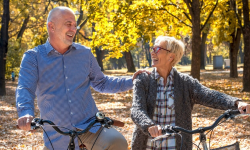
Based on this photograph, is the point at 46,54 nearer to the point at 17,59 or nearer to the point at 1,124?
the point at 1,124

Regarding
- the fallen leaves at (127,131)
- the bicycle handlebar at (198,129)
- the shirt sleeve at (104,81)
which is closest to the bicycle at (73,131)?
the bicycle handlebar at (198,129)

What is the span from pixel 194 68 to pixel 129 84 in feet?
43.1

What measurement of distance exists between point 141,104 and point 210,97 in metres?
0.66

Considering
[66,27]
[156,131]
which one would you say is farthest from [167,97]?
[66,27]

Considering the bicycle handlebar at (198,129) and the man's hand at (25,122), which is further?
the man's hand at (25,122)

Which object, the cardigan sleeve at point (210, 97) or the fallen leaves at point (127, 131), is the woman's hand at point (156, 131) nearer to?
the cardigan sleeve at point (210, 97)

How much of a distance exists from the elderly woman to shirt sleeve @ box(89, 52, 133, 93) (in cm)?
34

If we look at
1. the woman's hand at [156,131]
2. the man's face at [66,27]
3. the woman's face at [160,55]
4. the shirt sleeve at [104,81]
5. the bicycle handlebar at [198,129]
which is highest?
the man's face at [66,27]

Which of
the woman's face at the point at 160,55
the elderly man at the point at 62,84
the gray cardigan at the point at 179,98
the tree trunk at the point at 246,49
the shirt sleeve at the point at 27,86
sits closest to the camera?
the shirt sleeve at the point at 27,86

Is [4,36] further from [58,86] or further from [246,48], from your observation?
[58,86]

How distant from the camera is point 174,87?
12.0 feet

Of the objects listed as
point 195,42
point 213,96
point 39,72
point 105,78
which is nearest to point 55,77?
point 39,72

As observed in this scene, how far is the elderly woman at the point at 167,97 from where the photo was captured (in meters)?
3.54

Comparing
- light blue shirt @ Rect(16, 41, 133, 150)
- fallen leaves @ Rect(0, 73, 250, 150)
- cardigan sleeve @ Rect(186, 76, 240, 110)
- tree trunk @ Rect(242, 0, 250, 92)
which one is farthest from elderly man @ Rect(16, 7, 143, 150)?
tree trunk @ Rect(242, 0, 250, 92)
